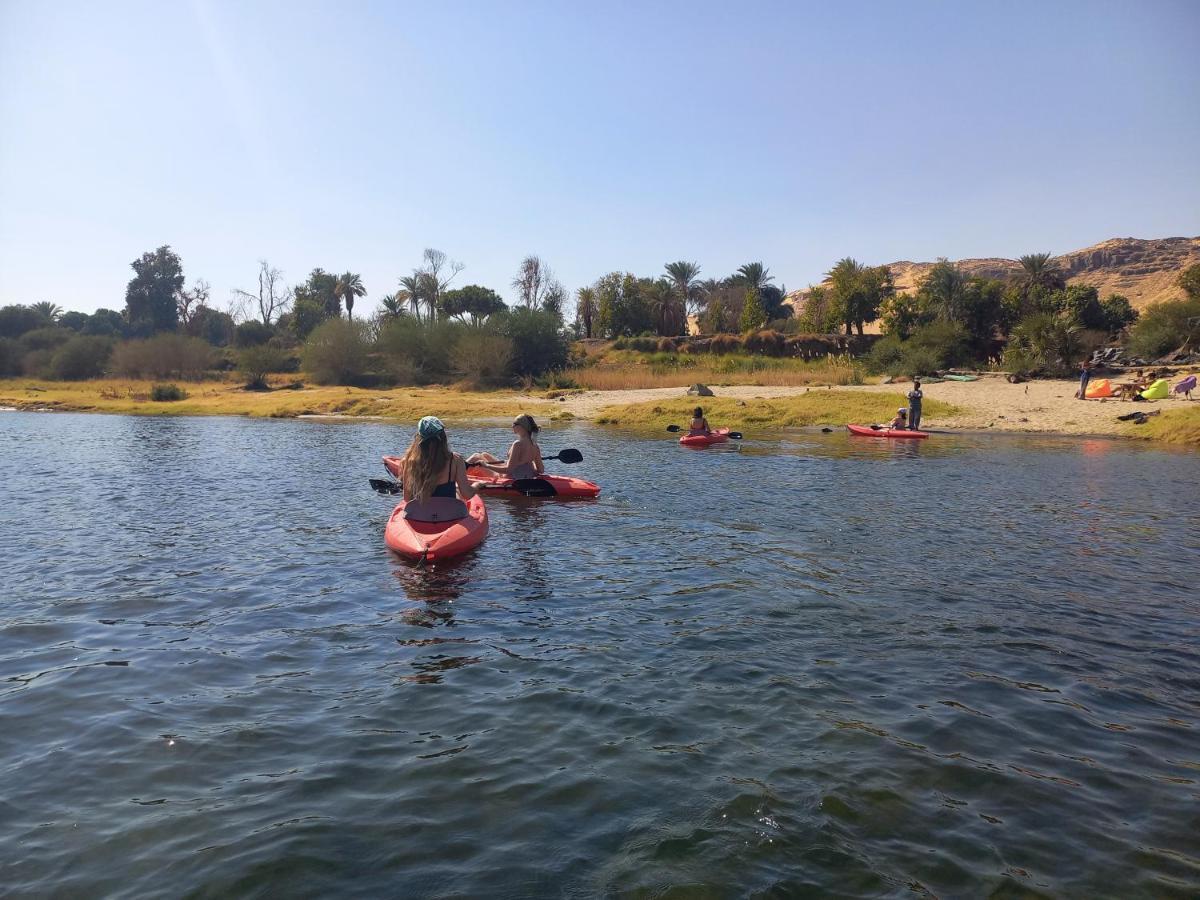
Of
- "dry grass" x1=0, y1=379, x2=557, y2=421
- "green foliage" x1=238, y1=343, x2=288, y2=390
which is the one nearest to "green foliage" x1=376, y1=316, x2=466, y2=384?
"dry grass" x1=0, y1=379, x2=557, y2=421

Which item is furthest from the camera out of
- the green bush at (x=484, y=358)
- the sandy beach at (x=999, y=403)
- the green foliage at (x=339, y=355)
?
the green foliage at (x=339, y=355)

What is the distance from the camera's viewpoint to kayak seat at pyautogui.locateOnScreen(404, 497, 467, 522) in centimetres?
1061

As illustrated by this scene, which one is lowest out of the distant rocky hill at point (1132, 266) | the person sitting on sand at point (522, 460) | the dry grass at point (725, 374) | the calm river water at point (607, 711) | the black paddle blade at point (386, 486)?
the calm river water at point (607, 711)

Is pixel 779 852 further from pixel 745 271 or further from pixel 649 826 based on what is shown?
pixel 745 271

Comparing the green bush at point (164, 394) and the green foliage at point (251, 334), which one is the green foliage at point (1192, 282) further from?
the green foliage at point (251, 334)

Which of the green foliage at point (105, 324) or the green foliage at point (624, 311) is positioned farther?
the green foliage at point (105, 324)

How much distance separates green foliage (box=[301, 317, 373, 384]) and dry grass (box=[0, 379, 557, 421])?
1650mm

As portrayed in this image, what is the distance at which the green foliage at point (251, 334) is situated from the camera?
7600 centimetres

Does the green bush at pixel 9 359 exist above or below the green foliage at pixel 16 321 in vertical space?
below

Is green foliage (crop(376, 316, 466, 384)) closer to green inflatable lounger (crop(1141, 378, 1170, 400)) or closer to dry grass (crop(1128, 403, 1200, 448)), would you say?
green inflatable lounger (crop(1141, 378, 1170, 400))

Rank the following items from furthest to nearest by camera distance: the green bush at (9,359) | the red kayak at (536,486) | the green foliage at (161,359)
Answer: the green bush at (9,359), the green foliage at (161,359), the red kayak at (536,486)

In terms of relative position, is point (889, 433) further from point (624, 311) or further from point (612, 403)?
point (624, 311)

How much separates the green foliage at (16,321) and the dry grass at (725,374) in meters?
62.3

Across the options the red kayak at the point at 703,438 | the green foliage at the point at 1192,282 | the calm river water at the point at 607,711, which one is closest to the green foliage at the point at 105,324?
the red kayak at the point at 703,438
